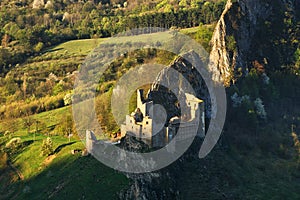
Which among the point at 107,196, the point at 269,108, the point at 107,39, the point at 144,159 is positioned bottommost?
the point at 107,196

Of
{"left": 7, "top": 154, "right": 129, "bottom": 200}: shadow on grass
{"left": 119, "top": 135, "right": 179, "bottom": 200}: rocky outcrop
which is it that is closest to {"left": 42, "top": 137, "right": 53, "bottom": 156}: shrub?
{"left": 7, "top": 154, "right": 129, "bottom": 200}: shadow on grass

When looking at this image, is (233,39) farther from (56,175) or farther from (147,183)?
(56,175)

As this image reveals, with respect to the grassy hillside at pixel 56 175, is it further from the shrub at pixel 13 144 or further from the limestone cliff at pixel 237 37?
the limestone cliff at pixel 237 37

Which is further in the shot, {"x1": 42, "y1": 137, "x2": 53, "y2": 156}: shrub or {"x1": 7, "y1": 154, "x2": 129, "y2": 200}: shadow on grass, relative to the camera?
{"x1": 42, "y1": 137, "x2": 53, "y2": 156}: shrub

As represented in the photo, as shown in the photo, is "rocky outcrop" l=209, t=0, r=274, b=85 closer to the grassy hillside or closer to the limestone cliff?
the limestone cliff

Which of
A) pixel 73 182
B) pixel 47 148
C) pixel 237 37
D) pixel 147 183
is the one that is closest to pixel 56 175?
pixel 73 182

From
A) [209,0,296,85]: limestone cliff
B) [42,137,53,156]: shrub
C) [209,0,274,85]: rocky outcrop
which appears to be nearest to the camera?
[42,137,53,156]: shrub

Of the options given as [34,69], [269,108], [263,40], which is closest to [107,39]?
[34,69]

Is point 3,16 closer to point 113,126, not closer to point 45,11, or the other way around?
point 45,11
